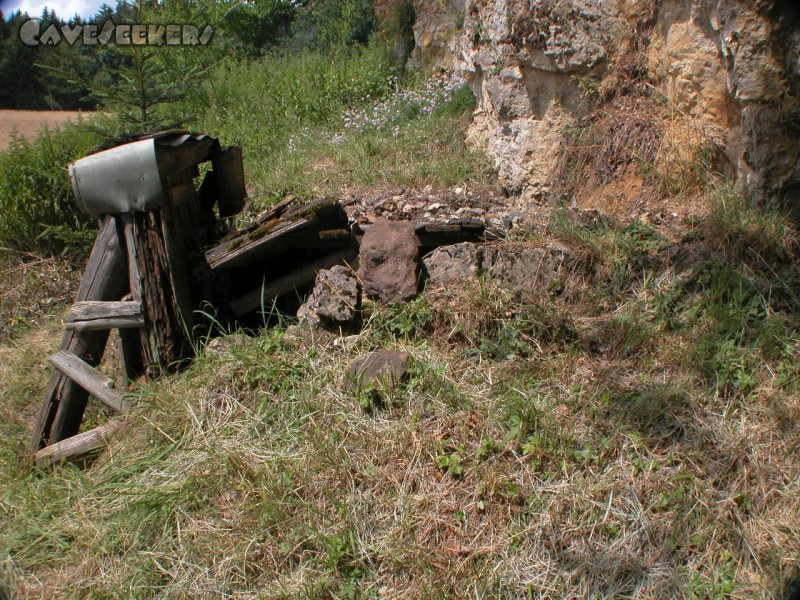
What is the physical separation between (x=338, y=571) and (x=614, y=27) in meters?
5.07

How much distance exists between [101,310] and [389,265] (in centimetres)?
201

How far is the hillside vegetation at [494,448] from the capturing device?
3.42m

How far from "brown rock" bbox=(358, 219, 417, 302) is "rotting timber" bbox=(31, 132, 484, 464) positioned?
316 millimetres

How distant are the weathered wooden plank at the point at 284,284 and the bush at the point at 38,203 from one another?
8.79 feet

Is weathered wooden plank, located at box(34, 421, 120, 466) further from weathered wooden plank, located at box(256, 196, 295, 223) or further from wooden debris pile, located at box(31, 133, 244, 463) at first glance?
weathered wooden plank, located at box(256, 196, 295, 223)

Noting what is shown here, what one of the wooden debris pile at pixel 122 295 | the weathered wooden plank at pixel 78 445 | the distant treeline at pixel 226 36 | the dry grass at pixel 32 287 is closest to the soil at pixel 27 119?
the distant treeline at pixel 226 36

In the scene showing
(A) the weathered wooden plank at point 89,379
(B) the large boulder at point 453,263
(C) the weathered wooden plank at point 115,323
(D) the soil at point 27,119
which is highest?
(B) the large boulder at point 453,263

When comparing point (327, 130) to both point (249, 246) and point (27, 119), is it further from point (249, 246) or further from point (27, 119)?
point (27, 119)

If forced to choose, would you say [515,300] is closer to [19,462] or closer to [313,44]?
[19,462]

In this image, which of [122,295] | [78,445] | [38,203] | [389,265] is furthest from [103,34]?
[78,445]

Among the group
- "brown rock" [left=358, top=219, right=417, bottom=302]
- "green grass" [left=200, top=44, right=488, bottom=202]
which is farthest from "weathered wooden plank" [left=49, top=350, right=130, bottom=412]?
"green grass" [left=200, top=44, right=488, bottom=202]

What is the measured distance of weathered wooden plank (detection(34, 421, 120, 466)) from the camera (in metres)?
4.36

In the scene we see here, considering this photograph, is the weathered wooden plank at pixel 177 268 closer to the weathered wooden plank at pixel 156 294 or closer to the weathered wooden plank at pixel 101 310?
the weathered wooden plank at pixel 156 294

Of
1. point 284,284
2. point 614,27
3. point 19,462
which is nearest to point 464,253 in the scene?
point 284,284
